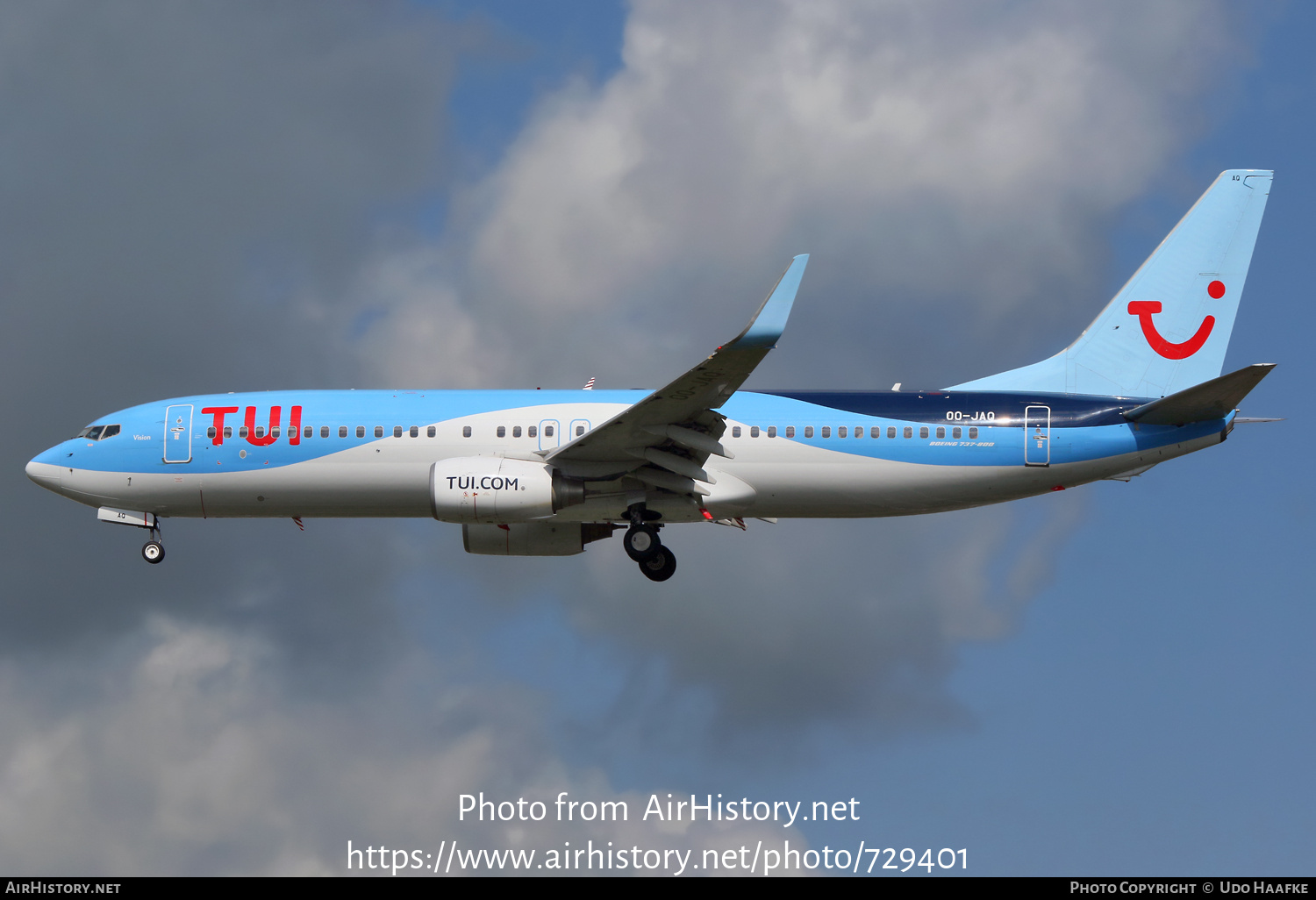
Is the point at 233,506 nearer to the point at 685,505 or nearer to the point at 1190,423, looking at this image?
the point at 685,505

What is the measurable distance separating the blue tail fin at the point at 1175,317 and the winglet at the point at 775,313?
31.2 feet

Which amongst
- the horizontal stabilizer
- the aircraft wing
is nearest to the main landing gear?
the aircraft wing

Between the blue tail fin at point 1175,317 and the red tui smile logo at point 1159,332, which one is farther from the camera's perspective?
the red tui smile logo at point 1159,332

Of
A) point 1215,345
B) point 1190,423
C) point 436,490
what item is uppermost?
point 1215,345

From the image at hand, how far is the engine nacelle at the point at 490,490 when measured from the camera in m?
32.2

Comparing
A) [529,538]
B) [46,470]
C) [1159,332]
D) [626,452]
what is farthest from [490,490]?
[1159,332]

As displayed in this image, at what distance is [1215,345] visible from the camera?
36.9 meters

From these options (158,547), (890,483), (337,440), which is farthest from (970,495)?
(158,547)

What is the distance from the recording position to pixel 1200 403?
32.6m

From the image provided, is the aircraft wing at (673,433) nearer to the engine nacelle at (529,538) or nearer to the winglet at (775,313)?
the winglet at (775,313)

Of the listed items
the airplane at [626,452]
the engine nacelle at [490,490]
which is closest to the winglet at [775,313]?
the airplane at [626,452]

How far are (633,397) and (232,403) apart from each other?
9957mm

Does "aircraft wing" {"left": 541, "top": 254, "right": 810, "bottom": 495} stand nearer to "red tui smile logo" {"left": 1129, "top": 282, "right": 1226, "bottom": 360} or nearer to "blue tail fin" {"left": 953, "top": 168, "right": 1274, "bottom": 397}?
"blue tail fin" {"left": 953, "top": 168, "right": 1274, "bottom": 397}

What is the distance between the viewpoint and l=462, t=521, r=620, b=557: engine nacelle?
36781 mm
